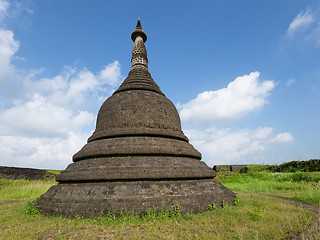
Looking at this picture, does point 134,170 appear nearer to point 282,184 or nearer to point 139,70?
point 139,70

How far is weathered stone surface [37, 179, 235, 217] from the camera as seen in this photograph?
5.20m

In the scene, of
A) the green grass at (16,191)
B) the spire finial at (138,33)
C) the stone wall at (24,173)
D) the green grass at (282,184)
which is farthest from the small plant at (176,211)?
the stone wall at (24,173)

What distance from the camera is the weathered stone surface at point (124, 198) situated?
520 centimetres

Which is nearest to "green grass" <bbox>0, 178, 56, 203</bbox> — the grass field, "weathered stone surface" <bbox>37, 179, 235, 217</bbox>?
the grass field

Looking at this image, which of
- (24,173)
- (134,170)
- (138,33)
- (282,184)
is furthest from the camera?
(24,173)

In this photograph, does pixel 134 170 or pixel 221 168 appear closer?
pixel 134 170

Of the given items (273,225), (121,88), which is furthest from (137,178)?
(121,88)

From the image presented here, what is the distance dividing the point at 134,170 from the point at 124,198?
36.6 inches

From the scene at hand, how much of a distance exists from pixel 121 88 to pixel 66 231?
21.5 feet

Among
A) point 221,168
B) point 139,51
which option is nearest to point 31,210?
point 139,51

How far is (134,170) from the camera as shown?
5895mm

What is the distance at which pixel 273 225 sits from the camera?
4.57 m

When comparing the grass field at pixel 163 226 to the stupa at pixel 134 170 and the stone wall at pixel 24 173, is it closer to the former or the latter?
the stupa at pixel 134 170

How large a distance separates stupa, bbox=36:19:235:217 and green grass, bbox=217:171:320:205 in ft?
16.7
